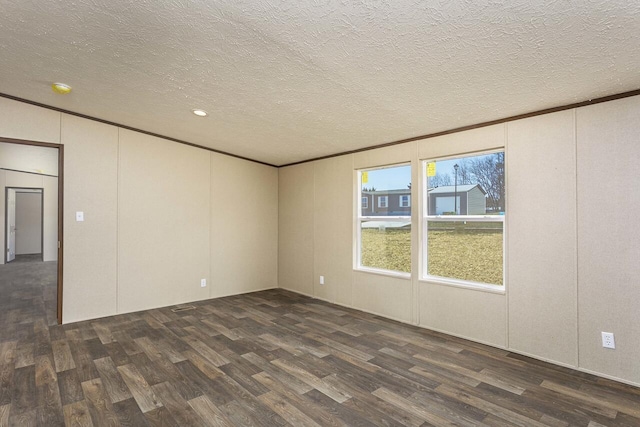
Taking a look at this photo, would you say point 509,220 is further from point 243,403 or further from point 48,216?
point 48,216

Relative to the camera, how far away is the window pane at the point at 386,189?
13.6ft

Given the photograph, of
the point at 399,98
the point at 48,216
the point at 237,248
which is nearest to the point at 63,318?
the point at 237,248

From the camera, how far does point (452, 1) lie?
160 centimetres

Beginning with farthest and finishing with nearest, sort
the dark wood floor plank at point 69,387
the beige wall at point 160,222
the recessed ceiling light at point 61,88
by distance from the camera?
the beige wall at point 160,222 → the recessed ceiling light at point 61,88 → the dark wood floor plank at point 69,387

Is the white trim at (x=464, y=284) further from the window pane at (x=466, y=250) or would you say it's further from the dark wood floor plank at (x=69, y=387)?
the dark wood floor plank at (x=69, y=387)

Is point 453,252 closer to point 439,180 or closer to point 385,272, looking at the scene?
point 439,180

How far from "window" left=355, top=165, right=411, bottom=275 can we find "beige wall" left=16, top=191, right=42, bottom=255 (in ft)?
34.8

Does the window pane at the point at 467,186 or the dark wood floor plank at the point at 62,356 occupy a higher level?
the window pane at the point at 467,186

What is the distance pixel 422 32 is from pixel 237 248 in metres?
4.49

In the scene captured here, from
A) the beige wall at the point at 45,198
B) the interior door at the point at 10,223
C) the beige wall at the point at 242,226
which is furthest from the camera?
the interior door at the point at 10,223

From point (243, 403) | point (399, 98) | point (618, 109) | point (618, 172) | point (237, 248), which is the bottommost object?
point (243, 403)

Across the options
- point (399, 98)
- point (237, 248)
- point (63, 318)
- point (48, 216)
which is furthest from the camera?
point (48, 216)

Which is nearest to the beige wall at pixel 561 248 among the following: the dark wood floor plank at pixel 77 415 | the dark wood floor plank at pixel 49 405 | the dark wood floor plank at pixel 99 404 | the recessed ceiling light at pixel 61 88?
the dark wood floor plank at pixel 99 404

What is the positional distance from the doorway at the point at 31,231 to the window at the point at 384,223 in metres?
3.85
